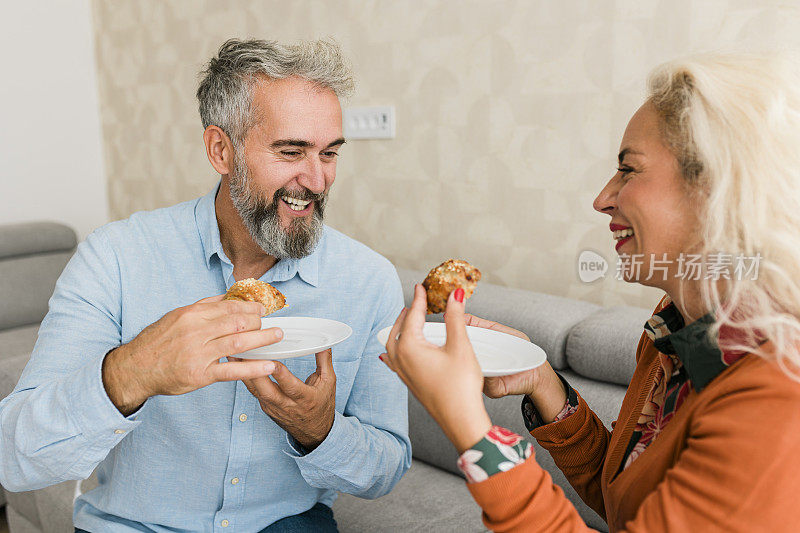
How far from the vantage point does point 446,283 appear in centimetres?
107

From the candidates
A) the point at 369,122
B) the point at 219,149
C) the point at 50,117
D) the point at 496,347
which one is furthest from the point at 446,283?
the point at 50,117

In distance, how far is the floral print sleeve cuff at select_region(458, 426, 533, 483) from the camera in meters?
0.81

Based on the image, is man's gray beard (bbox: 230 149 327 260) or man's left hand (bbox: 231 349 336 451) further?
man's gray beard (bbox: 230 149 327 260)

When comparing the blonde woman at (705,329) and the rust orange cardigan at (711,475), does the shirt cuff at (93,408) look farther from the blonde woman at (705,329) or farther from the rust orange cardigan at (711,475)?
→ the rust orange cardigan at (711,475)

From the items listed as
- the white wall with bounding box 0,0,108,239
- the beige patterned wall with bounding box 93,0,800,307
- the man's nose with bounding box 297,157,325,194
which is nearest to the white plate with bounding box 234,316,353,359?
the man's nose with bounding box 297,157,325,194

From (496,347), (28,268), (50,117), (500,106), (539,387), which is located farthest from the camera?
(50,117)

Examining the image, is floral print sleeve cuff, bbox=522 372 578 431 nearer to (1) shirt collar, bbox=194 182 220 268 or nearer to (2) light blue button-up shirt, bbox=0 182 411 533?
(2) light blue button-up shirt, bbox=0 182 411 533

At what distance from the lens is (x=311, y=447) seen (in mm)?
1262

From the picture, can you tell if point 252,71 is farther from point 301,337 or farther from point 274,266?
point 301,337

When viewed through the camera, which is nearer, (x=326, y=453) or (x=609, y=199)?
(x=609, y=199)

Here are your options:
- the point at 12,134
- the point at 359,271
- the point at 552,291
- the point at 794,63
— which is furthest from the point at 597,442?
the point at 12,134

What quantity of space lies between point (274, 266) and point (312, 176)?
216 millimetres

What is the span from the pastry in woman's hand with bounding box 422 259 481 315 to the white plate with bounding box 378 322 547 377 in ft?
0.17

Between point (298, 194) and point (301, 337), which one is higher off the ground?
point (298, 194)
